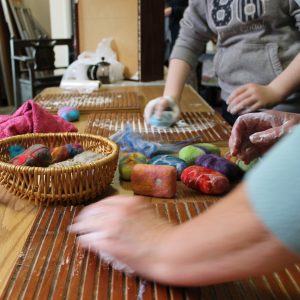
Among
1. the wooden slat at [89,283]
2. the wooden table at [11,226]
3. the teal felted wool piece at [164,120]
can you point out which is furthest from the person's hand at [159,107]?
the wooden slat at [89,283]

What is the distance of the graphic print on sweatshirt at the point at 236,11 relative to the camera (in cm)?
108

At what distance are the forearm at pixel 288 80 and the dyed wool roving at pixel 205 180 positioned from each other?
0.40m

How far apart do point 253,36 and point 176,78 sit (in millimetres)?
279

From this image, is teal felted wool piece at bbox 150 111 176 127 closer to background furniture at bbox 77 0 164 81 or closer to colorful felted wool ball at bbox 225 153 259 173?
colorful felted wool ball at bbox 225 153 259 173

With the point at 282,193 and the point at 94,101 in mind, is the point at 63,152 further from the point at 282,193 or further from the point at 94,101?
the point at 94,101

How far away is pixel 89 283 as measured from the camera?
0.46 m

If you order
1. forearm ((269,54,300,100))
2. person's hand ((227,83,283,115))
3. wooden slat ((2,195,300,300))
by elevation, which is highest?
forearm ((269,54,300,100))

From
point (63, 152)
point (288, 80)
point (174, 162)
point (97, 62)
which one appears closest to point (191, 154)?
point (174, 162)

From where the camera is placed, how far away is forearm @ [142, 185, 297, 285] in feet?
1.01

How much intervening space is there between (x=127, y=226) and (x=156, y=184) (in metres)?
0.29

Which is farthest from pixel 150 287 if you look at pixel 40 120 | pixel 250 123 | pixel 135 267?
pixel 40 120

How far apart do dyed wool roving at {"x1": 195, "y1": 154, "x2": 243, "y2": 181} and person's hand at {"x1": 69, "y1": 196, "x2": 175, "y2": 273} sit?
0.33 metres

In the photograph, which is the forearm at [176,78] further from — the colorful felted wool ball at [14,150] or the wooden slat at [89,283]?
the wooden slat at [89,283]

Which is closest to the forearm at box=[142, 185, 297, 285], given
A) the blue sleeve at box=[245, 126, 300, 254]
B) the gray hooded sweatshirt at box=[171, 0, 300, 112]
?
the blue sleeve at box=[245, 126, 300, 254]
